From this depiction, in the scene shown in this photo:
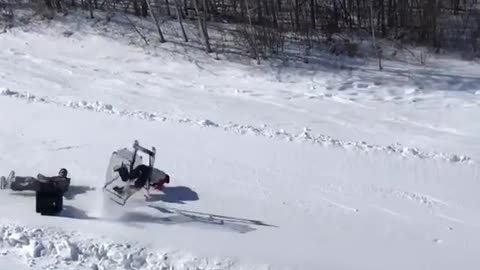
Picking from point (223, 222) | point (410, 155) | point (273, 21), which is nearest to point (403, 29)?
point (273, 21)

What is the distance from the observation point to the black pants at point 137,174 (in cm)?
837

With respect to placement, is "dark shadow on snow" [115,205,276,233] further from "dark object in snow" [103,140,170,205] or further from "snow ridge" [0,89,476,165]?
"snow ridge" [0,89,476,165]

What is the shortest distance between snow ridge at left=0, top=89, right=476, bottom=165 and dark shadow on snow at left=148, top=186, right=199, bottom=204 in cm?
196

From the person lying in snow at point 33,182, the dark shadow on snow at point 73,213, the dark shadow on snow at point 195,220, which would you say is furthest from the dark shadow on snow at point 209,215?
the person lying in snow at point 33,182

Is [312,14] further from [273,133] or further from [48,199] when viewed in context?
[48,199]

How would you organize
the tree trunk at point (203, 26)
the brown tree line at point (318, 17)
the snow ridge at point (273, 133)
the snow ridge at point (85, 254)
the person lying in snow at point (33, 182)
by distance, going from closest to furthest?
Result: 1. the snow ridge at point (85, 254)
2. the person lying in snow at point (33, 182)
3. the snow ridge at point (273, 133)
4. the tree trunk at point (203, 26)
5. the brown tree line at point (318, 17)

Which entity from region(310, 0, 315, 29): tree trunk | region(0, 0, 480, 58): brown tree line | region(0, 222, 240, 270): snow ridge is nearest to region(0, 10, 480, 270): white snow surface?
region(0, 222, 240, 270): snow ridge

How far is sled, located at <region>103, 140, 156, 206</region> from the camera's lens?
8.41m

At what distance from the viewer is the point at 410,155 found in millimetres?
10164

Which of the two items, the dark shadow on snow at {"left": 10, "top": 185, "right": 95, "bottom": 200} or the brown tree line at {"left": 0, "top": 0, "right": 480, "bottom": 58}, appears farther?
the brown tree line at {"left": 0, "top": 0, "right": 480, "bottom": 58}

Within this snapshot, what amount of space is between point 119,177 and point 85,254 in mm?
1169

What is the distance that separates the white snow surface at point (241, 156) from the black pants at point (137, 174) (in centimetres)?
34

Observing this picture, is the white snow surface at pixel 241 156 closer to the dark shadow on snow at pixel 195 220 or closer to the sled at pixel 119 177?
the dark shadow on snow at pixel 195 220

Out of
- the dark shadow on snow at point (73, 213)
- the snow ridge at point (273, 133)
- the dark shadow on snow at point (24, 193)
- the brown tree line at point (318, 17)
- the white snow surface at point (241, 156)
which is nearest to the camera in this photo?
the white snow surface at point (241, 156)
